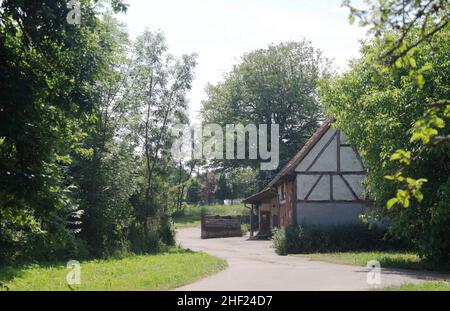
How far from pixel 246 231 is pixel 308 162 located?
2487 centimetres

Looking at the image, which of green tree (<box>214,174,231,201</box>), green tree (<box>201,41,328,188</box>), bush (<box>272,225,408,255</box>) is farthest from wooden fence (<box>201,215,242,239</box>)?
green tree (<box>214,174,231,201</box>)

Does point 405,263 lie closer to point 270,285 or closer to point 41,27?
point 270,285

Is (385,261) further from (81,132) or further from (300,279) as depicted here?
(81,132)

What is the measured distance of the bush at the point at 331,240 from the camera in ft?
88.4

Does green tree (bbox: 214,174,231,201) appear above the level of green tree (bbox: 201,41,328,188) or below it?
below

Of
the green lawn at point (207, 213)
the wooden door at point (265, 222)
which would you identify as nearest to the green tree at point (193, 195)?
the green lawn at point (207, 213)

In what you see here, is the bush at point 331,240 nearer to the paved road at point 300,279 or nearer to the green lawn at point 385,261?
the green lawn at point 385,261

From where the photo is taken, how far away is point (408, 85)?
675 inches

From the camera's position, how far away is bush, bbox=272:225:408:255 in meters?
27.0

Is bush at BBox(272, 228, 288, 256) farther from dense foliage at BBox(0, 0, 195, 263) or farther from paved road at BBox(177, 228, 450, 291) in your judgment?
paved road at BBox(177, 228, 450, 291)

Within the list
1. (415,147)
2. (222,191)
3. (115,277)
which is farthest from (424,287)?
(222,191)

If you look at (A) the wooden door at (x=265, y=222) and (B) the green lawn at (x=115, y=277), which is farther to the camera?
(A) the wooden door at (x=265, y=222)

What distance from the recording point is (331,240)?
2728 cm

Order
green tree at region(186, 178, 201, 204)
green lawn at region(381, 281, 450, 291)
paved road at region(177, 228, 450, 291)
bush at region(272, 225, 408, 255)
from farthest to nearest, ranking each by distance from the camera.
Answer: green tree at region(186, 178, 201, 204) < bush at region(272, 225, 408, 255) < paved road at region(177, 228, 450, 291) < green lawn at region(381, 281, 450, 291)
